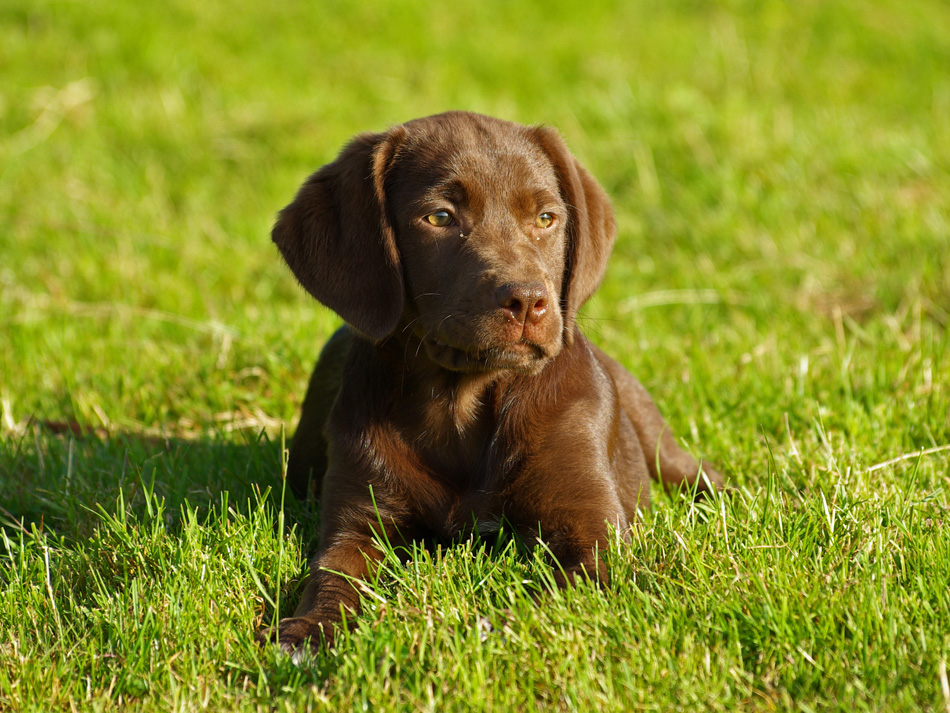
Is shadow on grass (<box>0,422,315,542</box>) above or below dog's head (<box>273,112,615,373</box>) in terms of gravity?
below

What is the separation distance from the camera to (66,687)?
2.70m

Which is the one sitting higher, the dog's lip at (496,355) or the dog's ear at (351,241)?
the dog's ear at (351,241)

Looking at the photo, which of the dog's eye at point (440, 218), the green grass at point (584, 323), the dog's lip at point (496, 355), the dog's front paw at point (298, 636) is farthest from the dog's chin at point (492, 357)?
the dog's front paw at point (298, 636)

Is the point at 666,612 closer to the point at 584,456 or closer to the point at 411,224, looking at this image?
the point at 584,456

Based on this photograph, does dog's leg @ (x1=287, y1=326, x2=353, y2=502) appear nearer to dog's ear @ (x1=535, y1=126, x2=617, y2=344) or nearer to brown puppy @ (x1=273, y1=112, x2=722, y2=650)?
brown puppy @ (x1=273, y1=112, x2=722, y2=650)

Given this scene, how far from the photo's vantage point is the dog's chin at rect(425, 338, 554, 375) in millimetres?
3090

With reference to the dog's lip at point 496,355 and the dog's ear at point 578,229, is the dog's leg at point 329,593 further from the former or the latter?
the dog's ear at point 578,229

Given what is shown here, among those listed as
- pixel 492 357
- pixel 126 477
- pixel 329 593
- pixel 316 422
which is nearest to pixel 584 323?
pixel 316 422

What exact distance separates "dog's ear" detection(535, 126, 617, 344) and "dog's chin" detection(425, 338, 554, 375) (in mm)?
260

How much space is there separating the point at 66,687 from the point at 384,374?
4.28ft

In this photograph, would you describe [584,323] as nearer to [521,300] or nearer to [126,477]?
[521,300]

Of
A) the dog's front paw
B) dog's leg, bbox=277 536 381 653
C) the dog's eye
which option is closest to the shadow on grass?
dog's leg, bbox=277 536 381 653

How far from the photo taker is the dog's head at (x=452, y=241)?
121 inches

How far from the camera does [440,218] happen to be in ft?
10.8
